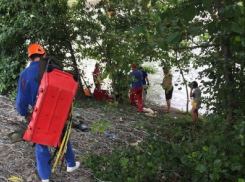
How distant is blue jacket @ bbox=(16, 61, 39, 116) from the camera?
3297 millimetres

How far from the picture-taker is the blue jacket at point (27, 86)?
3.30 meters

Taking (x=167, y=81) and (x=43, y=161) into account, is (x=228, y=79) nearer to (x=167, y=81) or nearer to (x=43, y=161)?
(x=43, y=161)

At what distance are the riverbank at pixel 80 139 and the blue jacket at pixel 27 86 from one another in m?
0.81

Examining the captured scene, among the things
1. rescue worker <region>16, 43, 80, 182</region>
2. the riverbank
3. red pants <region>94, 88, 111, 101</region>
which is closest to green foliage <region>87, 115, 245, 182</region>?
the riverbank

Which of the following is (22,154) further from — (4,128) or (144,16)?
(144,16)

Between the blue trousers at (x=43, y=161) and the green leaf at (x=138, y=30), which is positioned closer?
the green leaf at (x=138, y=30)

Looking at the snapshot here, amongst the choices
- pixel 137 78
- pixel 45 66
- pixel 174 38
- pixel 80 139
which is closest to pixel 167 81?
pixel 137 78

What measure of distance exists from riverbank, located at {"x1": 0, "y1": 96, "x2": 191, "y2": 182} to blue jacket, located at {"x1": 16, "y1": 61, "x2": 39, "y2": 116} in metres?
0.81

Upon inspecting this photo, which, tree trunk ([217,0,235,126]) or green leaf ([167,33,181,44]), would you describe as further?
tree trunk ([217,0,235,126])

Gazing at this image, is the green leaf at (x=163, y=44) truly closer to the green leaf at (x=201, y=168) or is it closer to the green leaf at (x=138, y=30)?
the green leaf at (x=138, y=30)

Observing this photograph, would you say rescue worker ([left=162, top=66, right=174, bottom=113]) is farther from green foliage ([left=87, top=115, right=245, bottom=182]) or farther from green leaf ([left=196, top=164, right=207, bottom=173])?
green leaf ([left=196, top=164, right=207, bottom=173])

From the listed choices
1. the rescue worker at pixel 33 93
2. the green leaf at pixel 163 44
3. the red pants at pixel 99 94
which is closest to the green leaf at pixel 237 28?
the green leaf at pixel 163 44

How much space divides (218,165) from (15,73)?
607cm

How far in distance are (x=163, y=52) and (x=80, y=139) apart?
7.25ft
